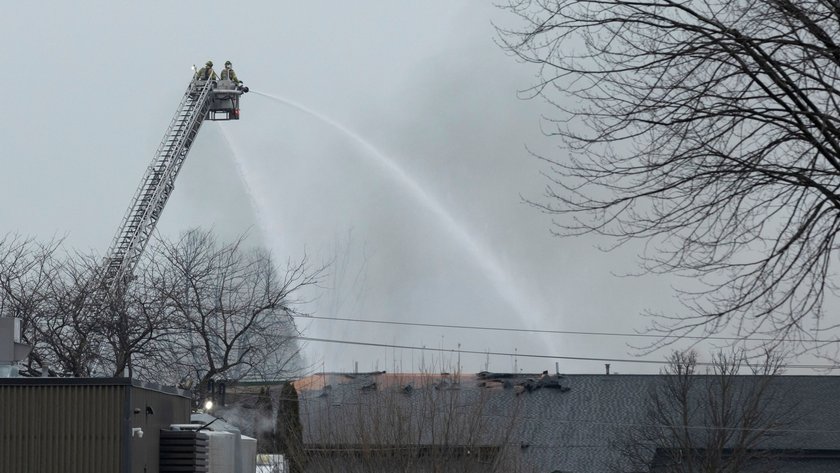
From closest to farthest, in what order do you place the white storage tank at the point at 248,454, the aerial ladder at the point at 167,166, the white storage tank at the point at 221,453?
the white storage tank at the point at 221,453, the white storage tank at the point at 248,454, the aerial ladder at the point at 167,166

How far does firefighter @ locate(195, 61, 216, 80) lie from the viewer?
5128 centimetres

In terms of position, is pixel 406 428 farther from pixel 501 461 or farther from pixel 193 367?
pixel 193 367

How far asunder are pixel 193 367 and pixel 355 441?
11914mm

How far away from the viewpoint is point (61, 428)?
59.7ft

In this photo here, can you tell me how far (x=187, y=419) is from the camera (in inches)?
1021

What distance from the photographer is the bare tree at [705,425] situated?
48.7m

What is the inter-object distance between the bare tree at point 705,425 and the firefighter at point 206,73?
74.1 feet

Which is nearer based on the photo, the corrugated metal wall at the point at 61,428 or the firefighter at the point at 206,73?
the corrugated metal wall at the point at 61,428

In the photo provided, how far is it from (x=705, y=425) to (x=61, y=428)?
37.4 meters

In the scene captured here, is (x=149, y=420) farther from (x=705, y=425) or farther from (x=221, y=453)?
(x=705, y=425)

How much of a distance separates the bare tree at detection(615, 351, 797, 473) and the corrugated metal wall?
106ft

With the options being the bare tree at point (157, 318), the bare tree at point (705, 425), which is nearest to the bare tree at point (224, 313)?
the bare tree at point (157, 318)

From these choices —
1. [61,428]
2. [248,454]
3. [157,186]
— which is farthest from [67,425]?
[157,186]

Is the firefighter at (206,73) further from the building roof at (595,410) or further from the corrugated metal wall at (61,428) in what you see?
the corrugated metal wall at (61,428)
